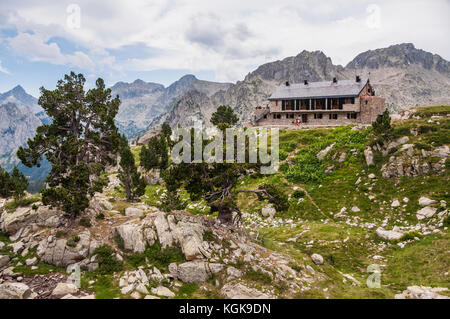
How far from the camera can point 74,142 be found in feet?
73.4

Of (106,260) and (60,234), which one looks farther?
(60,234)

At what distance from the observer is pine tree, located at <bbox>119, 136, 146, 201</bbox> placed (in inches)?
1641

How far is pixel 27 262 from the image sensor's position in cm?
1770

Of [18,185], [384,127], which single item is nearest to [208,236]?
[18,185]

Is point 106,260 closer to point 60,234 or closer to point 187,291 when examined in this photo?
point 60,234

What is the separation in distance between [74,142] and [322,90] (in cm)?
5918

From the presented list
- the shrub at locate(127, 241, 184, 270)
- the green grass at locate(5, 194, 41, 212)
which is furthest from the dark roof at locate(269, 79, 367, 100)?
the green grass at locate(5, 194, 41, 212)

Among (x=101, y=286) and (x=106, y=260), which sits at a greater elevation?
(x=106, y=260)

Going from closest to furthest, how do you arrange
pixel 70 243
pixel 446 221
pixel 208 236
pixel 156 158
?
pixel 70 243 → pixel 208 236 → pixel 446 221 → pixel 156 158

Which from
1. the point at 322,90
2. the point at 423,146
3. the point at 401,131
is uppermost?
the point at 322,90

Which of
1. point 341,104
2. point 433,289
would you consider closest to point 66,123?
point 433,289

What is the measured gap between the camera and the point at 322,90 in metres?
65.8

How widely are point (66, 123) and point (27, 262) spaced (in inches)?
476

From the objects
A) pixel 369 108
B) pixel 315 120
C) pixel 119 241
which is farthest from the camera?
pixel 315 120
